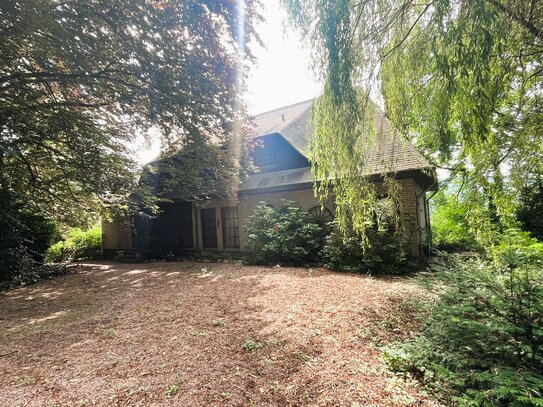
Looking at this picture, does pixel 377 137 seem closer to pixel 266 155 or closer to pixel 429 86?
pixel 429 86

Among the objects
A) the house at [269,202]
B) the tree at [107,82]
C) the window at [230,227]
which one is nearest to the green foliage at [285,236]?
the house at [269,202]

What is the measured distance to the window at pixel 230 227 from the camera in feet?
42.6

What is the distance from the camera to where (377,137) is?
487 centimetres

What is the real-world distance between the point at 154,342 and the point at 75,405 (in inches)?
50.4

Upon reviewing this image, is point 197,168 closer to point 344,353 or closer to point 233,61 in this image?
point 233,61

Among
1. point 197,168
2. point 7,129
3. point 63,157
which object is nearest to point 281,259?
point 197,168

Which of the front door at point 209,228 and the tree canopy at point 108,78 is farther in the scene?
the front door at point 209,228

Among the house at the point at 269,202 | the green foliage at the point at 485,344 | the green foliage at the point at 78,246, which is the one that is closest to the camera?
the green foliage at the point at 485,344

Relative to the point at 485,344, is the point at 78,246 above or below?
above

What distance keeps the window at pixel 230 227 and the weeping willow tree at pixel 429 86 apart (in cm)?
821

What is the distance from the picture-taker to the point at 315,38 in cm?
418

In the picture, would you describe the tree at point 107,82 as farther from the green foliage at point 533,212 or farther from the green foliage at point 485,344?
the green foliage at point 533,212

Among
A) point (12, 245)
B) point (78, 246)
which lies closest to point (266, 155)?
point (12, 245)

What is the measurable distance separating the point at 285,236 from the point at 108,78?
22.0 feet
